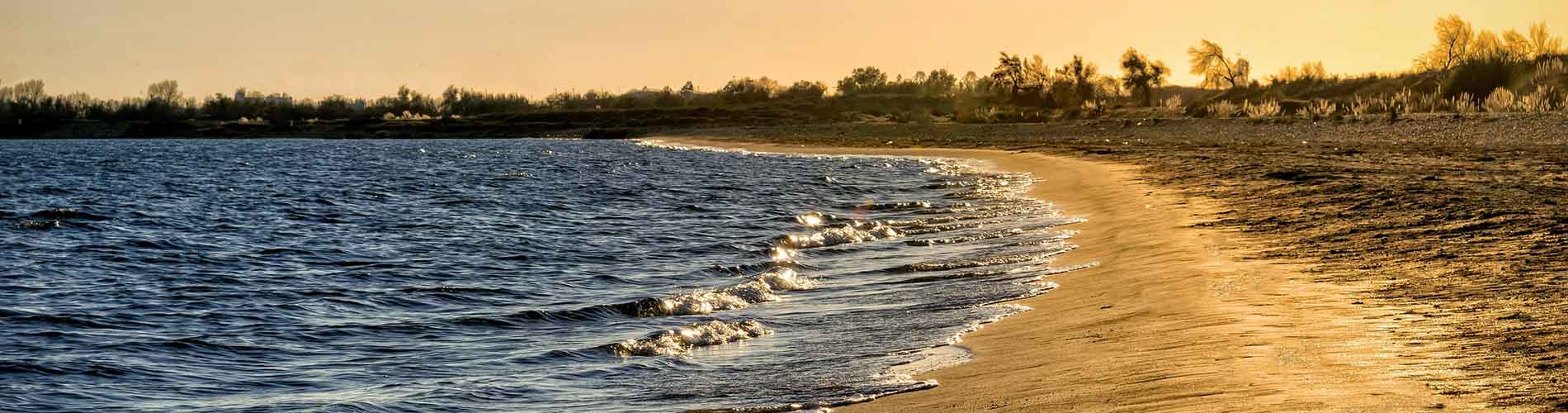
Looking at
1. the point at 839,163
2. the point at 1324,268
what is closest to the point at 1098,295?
the point at 1324,268

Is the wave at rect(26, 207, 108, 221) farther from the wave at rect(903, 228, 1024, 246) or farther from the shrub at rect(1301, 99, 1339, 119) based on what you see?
the shrub at rect(1301, 99, 1339, 119)

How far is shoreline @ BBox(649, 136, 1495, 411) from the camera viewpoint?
7801mm

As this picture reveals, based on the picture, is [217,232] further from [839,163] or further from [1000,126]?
[1000,126]

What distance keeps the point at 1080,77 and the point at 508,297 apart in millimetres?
104846

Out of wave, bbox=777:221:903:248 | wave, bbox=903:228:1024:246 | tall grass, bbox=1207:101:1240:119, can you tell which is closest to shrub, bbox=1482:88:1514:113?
tall grass, bbox=1207:101:1240:119

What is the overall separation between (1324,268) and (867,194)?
74.7 feet

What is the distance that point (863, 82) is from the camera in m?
191

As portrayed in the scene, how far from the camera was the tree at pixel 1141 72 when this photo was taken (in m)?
111

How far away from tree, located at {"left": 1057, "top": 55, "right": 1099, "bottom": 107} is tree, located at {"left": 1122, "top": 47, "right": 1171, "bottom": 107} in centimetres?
333

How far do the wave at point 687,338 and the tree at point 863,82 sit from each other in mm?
163192

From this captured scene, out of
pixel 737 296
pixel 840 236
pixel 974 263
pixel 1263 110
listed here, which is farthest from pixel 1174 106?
pixel 737 296

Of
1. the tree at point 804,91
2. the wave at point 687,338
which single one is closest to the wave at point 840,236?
the wave at point 687,338

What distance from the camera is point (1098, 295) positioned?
44.5 ft

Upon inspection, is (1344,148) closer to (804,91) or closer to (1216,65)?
(1216,65)
